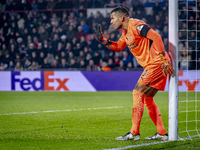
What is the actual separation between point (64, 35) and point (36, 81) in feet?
11.7

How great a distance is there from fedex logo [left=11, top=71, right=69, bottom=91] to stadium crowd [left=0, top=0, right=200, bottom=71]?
0.52m

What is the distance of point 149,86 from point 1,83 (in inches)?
450

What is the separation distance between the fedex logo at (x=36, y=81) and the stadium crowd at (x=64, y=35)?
0.52m

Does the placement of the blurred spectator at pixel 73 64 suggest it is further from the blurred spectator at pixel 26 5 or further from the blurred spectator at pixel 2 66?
the blurred spectator at pixel 26 5

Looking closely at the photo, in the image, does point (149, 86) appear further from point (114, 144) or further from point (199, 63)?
point (199, 63)

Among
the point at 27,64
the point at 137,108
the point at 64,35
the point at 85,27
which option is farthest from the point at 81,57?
the point at 137,108

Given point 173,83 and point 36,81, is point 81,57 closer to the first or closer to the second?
point 36,81

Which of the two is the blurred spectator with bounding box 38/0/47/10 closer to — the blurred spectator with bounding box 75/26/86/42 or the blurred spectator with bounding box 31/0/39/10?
the blurred spectator with bounding box 31/0/39/10

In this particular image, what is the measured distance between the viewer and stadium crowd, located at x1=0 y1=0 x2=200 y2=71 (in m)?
14.9

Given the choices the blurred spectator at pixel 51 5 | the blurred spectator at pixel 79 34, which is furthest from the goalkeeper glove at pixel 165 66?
the blurred spectator at pixel 51 5

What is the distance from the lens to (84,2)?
1806cm

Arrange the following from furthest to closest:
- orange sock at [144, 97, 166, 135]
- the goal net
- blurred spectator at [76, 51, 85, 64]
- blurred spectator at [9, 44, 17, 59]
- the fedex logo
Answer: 1. blurred spectator at [9, 44, 17, 59]
2. blurred spectator at [76, 51, 85, 64]
3. the fedex logo
4. the goal net
5. orange sock at [144, 97, 166, 135]

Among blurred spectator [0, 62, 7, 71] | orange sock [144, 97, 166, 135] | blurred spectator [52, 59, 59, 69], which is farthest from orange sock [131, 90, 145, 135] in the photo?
blurred spectator [0, 62, 7, 71]

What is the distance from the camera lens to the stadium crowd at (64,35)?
1490 cm
